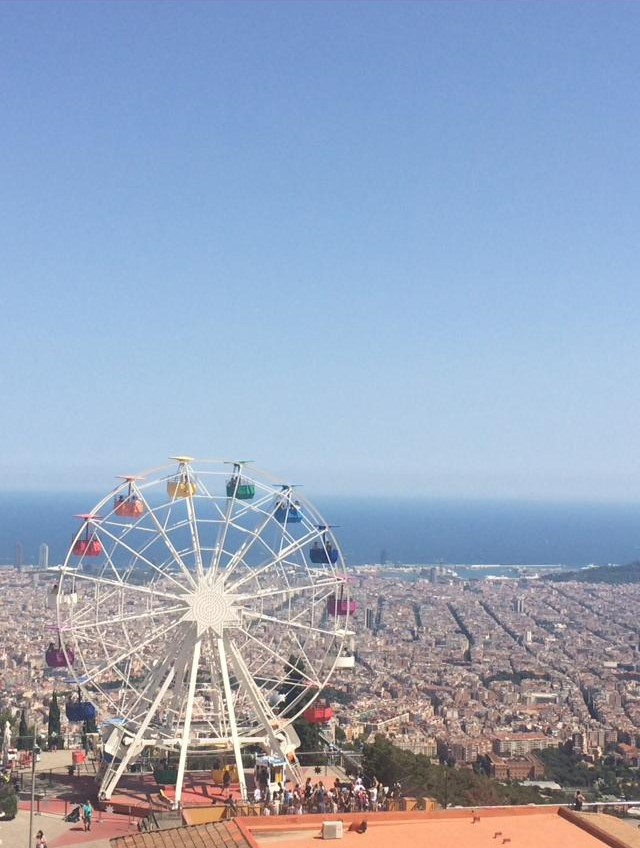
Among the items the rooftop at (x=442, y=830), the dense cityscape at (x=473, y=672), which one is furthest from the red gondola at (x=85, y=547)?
the rooftop at (x=442, y=830)

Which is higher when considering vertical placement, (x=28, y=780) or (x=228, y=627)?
(x=228, y=627)

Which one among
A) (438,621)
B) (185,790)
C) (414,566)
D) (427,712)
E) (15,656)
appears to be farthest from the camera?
(414,566)

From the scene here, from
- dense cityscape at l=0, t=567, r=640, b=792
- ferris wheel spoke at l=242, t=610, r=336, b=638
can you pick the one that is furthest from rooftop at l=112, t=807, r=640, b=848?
dense cityscape at l=0, t=567, r=640, b=792

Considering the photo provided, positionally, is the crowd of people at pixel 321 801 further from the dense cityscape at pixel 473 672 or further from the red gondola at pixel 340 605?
the dense cityscape at pixel 473 672

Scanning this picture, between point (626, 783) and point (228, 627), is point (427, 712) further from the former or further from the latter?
point (228, 627)

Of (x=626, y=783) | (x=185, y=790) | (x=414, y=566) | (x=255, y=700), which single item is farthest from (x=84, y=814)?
(x=414, y=566)

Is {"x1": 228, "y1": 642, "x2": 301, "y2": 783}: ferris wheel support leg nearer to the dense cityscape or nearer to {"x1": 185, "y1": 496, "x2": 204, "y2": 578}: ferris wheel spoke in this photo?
{"x1": 185, "y1": 496, "x2": 204, "y2": 578}: ferris wheel spoke
